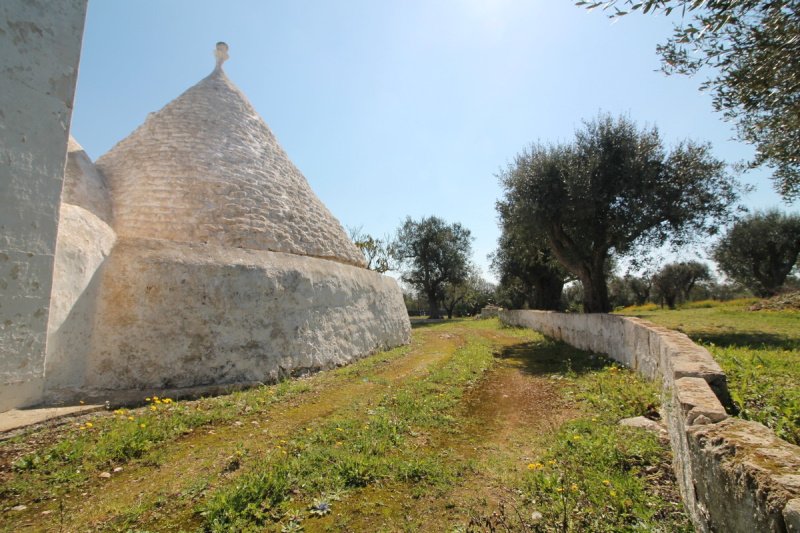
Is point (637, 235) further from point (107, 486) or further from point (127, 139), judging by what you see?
point (127, 139)

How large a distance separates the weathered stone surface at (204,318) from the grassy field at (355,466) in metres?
1.03

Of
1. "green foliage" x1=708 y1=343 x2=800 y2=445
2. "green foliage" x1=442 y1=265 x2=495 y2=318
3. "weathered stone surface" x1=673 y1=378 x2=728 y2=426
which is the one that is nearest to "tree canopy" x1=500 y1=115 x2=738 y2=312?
"green foliage" x1=708 y1=343 x2=800 y2=445

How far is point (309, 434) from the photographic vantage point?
565cm

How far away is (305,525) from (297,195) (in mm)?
11207

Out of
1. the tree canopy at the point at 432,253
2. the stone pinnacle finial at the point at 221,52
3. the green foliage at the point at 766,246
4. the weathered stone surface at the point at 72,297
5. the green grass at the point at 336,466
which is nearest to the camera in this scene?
the green grass at the point at 336,466

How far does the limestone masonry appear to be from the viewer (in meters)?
7.52

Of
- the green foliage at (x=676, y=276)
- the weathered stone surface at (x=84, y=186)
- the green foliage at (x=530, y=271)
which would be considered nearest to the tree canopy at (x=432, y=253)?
the green foliage at (x=530, y=271)

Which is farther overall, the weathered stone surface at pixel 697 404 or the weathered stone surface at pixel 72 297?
the weathered stone surface at pixel 72 297

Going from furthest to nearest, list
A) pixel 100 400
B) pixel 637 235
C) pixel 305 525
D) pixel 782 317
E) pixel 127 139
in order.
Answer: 1. pixel 782 317
2. pixel 637 235
3. pixel 127 139
4. pixel 100 400
5. pixel 305 525

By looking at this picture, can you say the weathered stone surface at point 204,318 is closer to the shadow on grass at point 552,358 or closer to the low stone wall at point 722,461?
the shadow on grass at point 552,358

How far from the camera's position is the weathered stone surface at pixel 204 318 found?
7.80 meters

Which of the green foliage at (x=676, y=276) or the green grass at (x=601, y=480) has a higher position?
the green foliage at (x=676, y=276)

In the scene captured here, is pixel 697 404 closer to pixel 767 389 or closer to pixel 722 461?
pixel 722 461

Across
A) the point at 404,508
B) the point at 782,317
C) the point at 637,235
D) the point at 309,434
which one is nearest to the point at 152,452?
the point at 309,434
